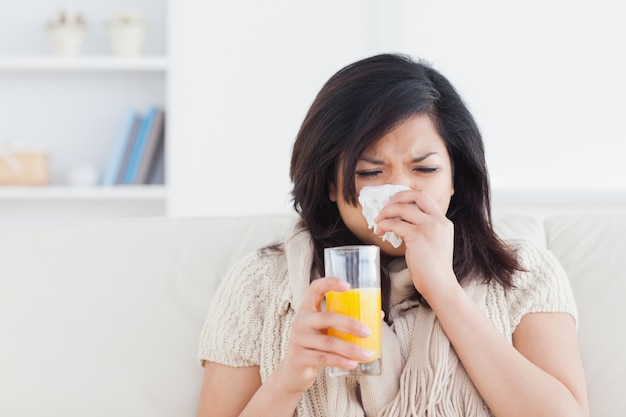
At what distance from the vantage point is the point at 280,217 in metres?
2.02

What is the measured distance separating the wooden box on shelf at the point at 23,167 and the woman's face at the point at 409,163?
7.38 feet

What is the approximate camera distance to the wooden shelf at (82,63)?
3539mm

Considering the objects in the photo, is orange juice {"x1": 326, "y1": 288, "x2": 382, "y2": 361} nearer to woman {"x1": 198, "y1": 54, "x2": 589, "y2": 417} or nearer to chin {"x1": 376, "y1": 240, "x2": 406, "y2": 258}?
woman {"x1": 198, "y1": 54, "x2": 589, "y2": 417}

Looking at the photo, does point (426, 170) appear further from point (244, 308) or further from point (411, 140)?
point (244, 308)

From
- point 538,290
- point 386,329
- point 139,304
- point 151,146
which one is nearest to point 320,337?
point 386,329

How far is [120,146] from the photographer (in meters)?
3.59

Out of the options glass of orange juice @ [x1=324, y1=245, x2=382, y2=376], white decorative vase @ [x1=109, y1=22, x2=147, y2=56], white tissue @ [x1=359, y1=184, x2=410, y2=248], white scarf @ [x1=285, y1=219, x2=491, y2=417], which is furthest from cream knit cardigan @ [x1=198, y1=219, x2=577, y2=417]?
white decorative vase @ [x1=109, y1=22, x2=147, y2=56]

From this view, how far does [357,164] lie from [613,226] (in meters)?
0.69

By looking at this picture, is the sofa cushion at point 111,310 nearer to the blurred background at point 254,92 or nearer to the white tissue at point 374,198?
the white tissue at point 374,198

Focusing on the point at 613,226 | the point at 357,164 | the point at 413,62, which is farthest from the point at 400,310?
the point at 613,226

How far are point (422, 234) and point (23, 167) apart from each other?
2442 mm

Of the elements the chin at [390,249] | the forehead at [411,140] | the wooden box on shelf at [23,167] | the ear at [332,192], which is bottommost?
the chin at [390,249]

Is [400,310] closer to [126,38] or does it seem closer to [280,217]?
[280,217]

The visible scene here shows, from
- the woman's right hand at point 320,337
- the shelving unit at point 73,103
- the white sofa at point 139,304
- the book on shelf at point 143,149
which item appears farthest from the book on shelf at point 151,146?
the woman's right hand at point 320,337
